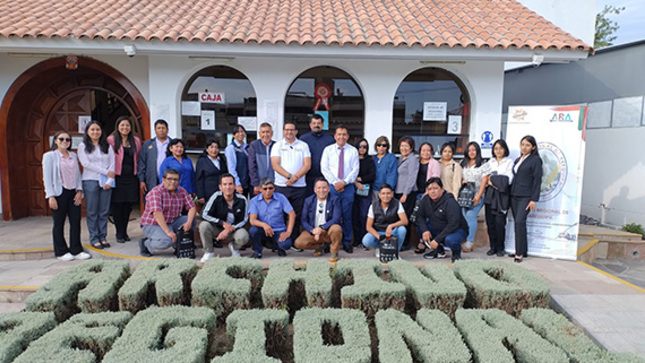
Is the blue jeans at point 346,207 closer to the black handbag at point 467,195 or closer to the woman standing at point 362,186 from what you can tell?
the woman standing at point 362,186

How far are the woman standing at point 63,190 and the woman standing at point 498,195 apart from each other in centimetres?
598

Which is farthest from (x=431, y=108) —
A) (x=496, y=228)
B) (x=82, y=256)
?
(x=82, y=256)

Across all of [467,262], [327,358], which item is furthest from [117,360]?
[467,262]

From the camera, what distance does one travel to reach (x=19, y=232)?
6.69 m

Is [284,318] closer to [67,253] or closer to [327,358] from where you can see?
[327,358]

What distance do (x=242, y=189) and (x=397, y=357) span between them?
12.2 ft

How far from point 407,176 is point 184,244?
3.35 meters

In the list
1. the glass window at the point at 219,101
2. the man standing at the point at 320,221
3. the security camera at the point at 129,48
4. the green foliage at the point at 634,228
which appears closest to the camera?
the man standing at the point at 320,221

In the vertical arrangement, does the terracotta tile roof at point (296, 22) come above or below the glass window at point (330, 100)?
above

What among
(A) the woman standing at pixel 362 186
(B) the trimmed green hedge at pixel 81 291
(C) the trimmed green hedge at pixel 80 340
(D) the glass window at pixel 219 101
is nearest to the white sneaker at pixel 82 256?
(B) the trimmed green hedge at pixel 81 291

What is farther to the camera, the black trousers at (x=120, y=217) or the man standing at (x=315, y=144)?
the black trousers at (x=120, y=217)

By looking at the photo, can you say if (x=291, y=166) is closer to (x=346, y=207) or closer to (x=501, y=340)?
(x=346, y=207)

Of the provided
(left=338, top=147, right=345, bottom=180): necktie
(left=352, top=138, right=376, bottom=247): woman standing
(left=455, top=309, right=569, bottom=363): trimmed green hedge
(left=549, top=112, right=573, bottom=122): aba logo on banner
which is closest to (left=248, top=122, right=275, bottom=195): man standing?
(left=338, top=147, right=345, bottom=180): necktie

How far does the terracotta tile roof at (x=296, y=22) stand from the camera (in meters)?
6.26
